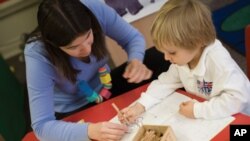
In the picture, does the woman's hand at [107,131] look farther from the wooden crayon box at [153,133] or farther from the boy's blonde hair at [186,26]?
the boy's blonde hair at [186,26]

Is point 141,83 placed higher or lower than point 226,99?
lower

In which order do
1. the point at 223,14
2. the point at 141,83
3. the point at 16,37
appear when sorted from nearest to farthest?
the point at 141,83
the point at 223,14
the point at 16,37

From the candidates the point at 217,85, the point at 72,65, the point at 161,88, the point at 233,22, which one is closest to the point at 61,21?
the point at 72,65

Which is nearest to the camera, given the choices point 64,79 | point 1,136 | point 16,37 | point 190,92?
point 190,92

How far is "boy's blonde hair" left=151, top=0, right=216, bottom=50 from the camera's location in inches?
40.2

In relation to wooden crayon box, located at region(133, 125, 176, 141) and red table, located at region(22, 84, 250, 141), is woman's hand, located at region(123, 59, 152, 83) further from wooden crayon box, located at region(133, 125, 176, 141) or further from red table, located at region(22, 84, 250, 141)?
wooden crayon box, located at region(133, 125, 176, 141)

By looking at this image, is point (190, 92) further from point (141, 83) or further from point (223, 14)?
point (223, 14)

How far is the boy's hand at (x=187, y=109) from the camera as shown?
1047 millimetres

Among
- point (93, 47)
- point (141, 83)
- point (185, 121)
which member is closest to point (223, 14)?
point (141, 83)

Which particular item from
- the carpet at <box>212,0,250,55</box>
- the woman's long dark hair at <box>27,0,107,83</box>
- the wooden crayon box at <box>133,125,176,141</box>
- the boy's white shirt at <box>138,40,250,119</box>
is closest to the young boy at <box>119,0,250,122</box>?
the boy's white shirt at <box>138,40,250,119</box>

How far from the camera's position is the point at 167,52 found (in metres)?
1.08

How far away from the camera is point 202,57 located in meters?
1.08

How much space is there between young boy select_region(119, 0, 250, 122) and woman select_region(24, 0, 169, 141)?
0.22 metres

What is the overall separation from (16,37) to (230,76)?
6.94ft
